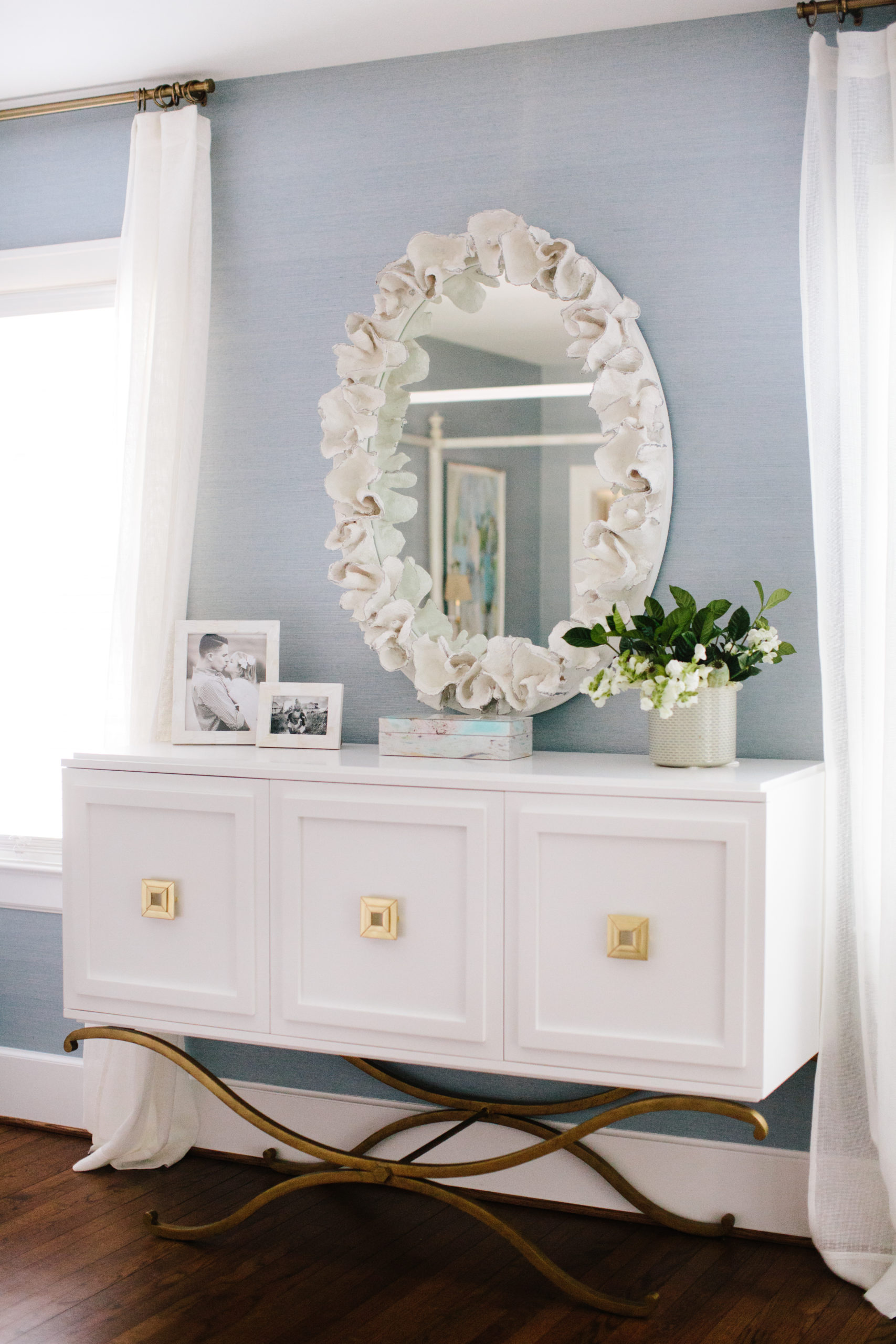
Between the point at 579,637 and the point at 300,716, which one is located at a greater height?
the point at 579,637

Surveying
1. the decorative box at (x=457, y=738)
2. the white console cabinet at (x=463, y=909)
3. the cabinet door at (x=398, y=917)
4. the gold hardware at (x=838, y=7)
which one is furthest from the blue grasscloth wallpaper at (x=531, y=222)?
the cabinet door at (x=398, y=917)

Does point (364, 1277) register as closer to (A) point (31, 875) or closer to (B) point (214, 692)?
(B) point (214, 692)

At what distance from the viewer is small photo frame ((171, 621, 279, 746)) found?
8.23ft

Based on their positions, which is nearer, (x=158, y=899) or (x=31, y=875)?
(x=158, y=899)

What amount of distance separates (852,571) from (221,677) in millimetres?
1251

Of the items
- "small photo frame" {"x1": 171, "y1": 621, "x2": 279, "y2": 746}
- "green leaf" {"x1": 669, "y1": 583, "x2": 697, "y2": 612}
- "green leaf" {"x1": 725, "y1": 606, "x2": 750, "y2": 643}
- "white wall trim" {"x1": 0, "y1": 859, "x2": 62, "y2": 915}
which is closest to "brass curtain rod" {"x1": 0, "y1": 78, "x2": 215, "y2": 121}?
"small photo frame" {"x1": 171, "y1": 621, "x2": 279, "y2": 746}

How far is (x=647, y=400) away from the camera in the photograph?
89.9 inches

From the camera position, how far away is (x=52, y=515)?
9.58 feet

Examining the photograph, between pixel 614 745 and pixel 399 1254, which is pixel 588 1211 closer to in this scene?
pixel 399 1254

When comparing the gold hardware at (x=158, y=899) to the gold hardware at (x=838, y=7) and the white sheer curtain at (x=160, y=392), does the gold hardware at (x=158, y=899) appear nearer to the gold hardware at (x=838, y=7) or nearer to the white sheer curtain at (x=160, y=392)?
the white sheer curtain at (x=160, y=392)

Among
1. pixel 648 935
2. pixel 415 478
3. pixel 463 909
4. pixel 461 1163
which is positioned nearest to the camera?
pixel 648 935

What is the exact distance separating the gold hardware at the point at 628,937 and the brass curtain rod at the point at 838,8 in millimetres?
1598

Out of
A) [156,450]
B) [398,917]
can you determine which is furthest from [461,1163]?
[156,450]

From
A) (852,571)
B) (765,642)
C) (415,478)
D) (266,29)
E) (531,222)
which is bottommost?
(765,642)
